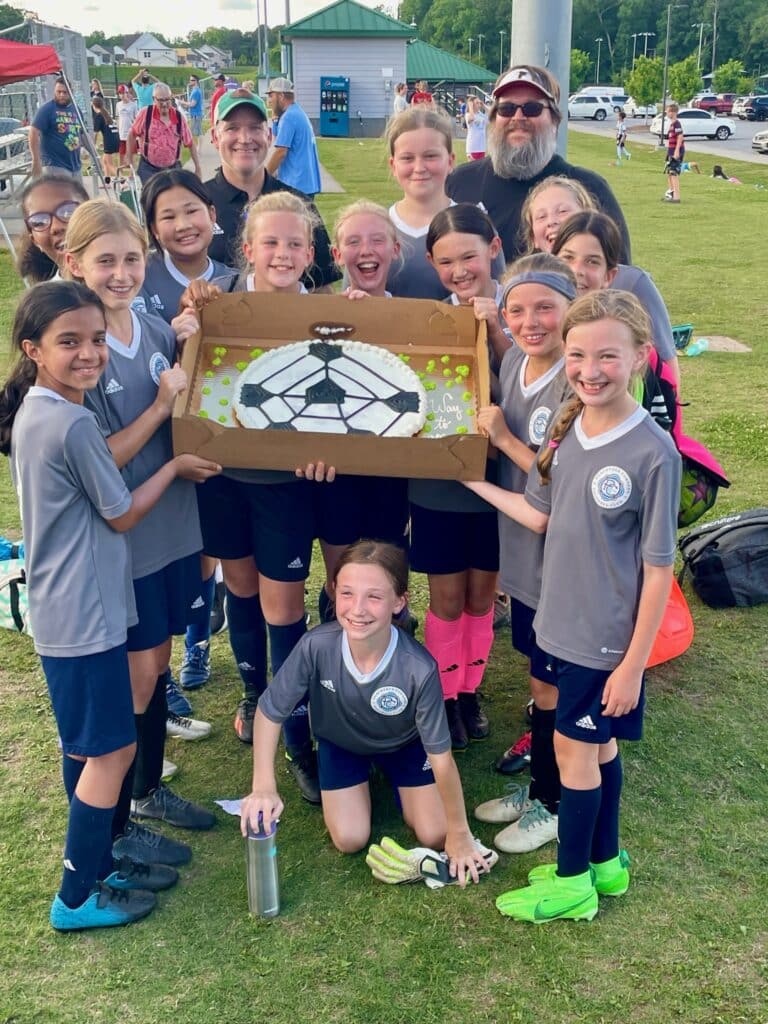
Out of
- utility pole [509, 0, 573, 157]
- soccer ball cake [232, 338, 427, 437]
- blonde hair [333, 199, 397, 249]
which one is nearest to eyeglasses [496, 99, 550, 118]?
blonde hair [333, 199, 397, 249]

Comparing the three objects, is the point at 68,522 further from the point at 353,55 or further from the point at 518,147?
the point at 353,55

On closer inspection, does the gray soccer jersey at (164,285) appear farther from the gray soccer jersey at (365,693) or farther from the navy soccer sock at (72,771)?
the navy soccer sock at (72,771)

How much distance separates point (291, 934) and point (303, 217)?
2.28 meters

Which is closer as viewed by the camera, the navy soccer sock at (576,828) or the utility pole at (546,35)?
the navy soccer sock at (576,828)

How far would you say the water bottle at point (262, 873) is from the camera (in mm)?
2834

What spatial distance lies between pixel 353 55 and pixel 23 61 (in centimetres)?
3134

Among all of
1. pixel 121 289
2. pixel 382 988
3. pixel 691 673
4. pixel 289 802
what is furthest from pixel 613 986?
pixel 121 289

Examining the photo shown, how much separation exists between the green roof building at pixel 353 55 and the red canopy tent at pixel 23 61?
29677mm

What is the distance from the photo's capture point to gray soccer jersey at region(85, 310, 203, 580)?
2838 mm

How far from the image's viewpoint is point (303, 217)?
329 centimetres

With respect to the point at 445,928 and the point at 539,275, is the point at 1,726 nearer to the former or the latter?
the point at 445,928

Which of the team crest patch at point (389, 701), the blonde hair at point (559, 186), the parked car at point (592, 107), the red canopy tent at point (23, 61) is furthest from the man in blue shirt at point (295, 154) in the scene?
the parked car at point (592, 107)

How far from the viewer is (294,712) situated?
3537 mm

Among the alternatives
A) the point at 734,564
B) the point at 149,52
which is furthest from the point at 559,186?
the point at 149,52
